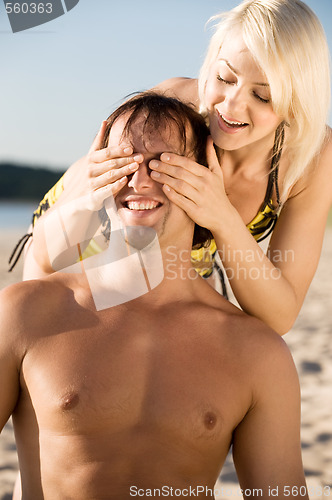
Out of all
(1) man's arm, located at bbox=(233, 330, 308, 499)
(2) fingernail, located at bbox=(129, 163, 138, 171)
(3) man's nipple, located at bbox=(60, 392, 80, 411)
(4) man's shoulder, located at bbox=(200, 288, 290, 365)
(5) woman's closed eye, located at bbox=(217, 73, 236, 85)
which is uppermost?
(5) woman's closed eye, located at bbox=(217, 73, 236, 85)

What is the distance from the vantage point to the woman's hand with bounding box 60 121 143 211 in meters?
1.78

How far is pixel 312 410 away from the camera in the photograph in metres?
4.11

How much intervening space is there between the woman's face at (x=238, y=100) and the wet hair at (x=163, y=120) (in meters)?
0.13

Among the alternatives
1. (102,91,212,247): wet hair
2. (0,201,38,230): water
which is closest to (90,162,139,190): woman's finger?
(102,91,212,247): wet hair

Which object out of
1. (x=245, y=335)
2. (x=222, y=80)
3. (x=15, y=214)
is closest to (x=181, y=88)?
(x=222, y=80)

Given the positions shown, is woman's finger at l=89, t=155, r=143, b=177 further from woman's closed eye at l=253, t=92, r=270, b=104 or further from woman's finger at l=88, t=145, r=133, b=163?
woman's closed eye at l=253, t=92, r=270, b=104

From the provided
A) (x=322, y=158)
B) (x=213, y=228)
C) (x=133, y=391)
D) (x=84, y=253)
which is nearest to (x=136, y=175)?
(x=213, y=228)

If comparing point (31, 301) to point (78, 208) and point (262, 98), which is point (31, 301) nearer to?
point (78, 208)

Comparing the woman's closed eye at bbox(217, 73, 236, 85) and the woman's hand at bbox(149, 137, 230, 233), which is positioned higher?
the woman's closed eye at bbox(217, 73, 236, 85)

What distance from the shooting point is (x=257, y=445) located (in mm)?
1697

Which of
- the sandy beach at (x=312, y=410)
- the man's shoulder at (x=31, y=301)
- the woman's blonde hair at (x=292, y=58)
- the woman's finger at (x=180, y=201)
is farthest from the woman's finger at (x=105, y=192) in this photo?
the sandy beach at (x=312, y=410)

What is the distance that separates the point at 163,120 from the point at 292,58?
59 centimetres

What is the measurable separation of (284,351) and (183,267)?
399 mm

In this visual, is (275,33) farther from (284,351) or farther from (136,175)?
(284,351)
